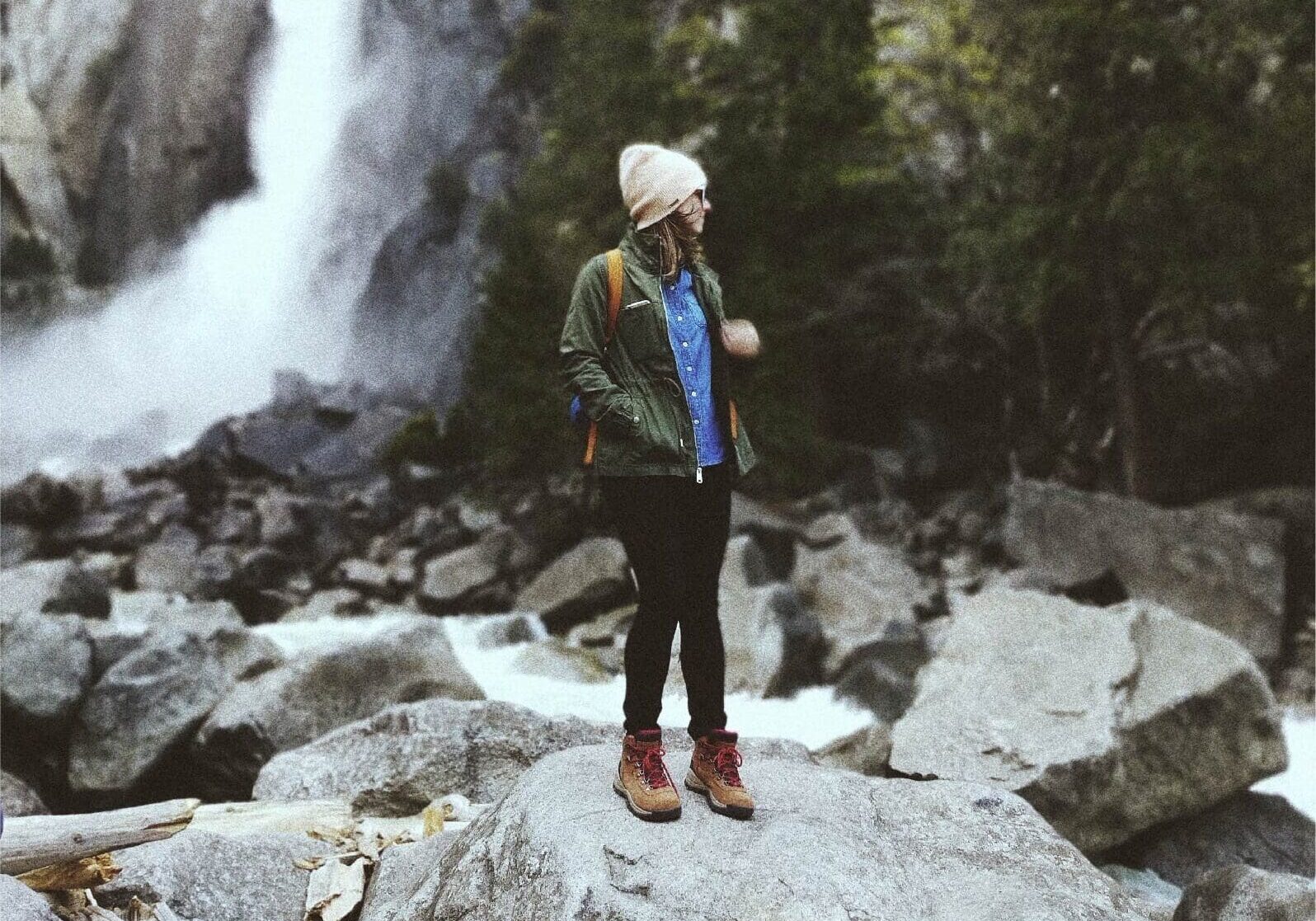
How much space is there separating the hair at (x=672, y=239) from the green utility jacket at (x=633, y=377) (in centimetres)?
3

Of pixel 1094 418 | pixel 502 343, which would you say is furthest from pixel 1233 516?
pixel 502 343

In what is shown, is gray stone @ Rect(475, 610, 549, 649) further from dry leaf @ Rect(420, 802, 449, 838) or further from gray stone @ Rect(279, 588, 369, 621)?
dry leaf @ Rect(420, 802, 449, 838)

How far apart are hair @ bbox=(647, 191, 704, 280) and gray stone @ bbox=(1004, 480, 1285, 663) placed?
9297mm

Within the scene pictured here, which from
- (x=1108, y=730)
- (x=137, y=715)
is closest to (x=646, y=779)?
(x=1108, y=730)

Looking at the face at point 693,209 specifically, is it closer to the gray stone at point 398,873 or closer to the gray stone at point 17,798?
the gray stone at point 398,873

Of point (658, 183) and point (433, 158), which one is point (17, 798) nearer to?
point (658, 183)

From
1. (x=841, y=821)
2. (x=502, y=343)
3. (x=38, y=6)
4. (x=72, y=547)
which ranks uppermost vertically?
(x=38, y=6)

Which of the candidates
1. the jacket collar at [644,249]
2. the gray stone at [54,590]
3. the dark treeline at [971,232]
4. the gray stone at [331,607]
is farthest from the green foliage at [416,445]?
the jacket collar at [644,249]

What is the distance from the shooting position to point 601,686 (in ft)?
33.3

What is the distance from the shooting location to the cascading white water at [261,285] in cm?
3000

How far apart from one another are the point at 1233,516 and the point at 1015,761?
7.12 m

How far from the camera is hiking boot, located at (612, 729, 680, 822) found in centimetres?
349

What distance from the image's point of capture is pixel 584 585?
1340 cm

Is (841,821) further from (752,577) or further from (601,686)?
(752,577)
